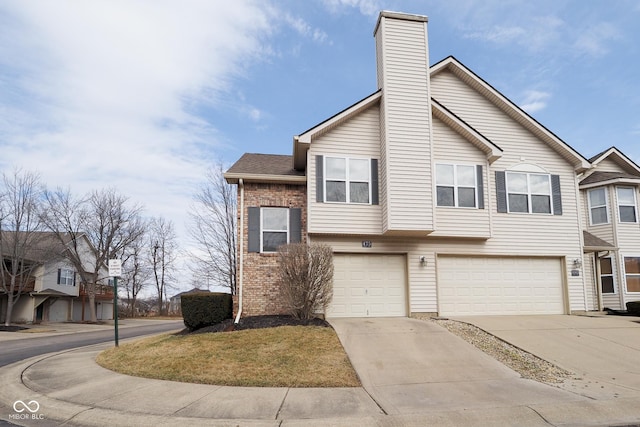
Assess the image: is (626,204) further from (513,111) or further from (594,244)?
(513,111)

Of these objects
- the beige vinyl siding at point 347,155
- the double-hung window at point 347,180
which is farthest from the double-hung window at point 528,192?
the double-hung window at point 347,180

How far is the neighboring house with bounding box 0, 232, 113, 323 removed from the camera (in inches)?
1286

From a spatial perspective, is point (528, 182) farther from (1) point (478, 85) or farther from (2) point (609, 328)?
(2) point (609, 328)

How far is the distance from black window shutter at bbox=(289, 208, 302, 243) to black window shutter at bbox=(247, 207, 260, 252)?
105 cm

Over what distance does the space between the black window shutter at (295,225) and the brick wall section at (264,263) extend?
109 millimetres

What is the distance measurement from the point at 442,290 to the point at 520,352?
4649 millimetres

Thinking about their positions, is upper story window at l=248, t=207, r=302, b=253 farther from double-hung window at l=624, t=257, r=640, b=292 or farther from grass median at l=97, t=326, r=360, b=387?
double-hung window at l=624, t=257, r=640, b=292

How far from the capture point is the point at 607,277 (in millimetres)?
17906

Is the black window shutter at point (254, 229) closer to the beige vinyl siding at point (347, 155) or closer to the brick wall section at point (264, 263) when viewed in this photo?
the brick wall section at point (264, 263)

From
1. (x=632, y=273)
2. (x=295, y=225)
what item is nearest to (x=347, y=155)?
(x=295, y=225)

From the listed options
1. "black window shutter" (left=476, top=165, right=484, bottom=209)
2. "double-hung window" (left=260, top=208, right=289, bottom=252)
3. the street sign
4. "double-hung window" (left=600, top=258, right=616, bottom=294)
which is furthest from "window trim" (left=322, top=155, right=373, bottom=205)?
"double-hung window" (left=600, top=258, right=616, bottom=294)

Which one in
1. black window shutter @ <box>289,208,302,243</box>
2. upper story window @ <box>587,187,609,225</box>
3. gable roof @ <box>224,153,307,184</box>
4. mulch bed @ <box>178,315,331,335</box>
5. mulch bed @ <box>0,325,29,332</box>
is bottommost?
mulch bed @ <box>0,325,29,332</box>

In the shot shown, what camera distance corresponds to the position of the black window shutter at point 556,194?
1639 cm

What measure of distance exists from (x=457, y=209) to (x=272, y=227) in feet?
20.0
